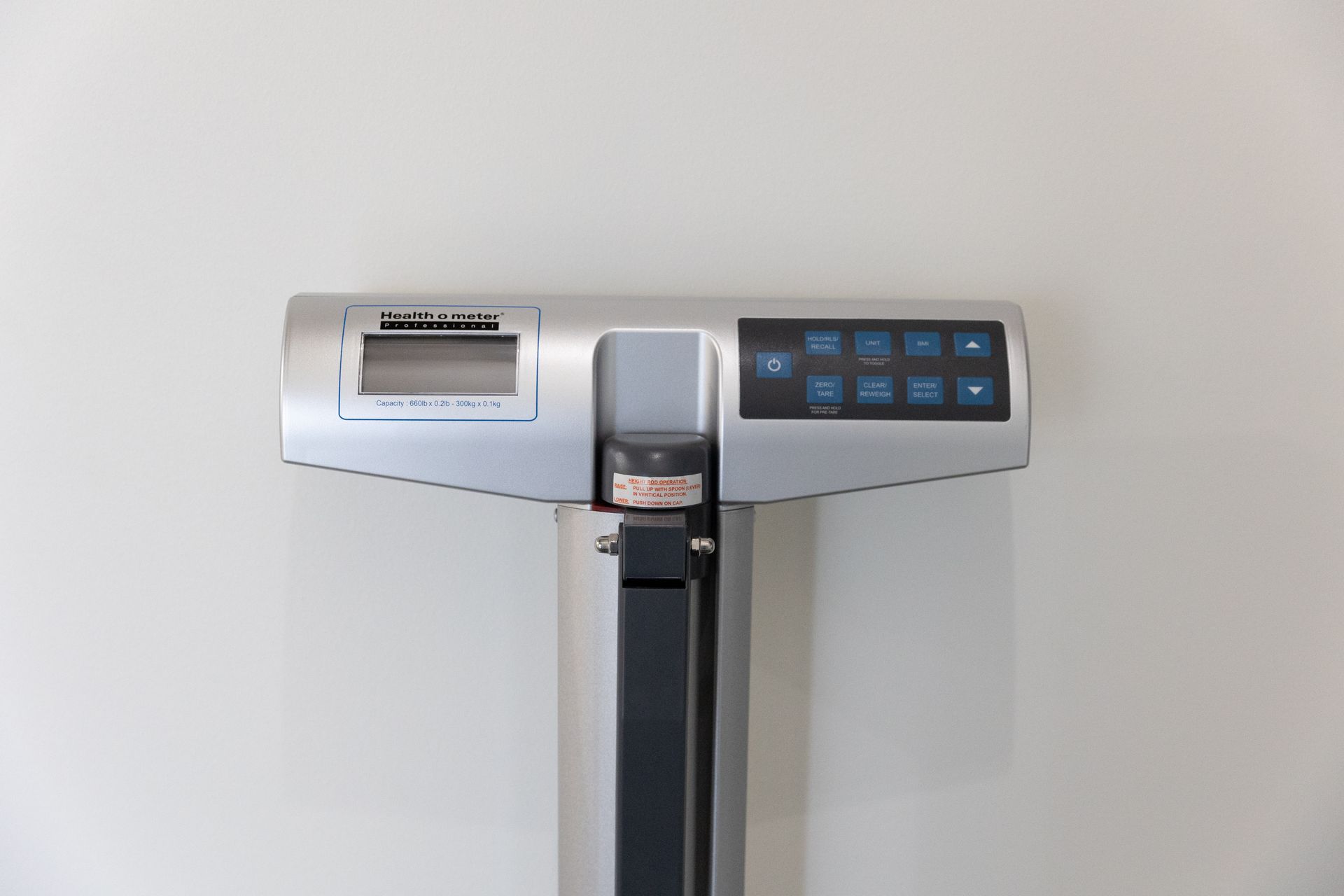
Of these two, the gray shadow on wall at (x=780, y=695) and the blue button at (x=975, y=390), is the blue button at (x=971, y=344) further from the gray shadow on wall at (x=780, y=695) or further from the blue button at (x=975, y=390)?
the gray shadow on wall at (x=780, y=695)

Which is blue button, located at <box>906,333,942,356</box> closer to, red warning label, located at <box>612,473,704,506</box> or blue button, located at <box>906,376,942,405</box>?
blue button, located at <box>906,376,942,405</box>

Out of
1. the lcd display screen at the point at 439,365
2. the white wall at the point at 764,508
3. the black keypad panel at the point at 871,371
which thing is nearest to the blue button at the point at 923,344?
the black keypad panel at the point at 871,371

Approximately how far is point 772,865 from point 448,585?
0.45 metres

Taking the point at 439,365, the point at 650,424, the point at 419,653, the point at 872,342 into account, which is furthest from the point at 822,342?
the point at 419,653

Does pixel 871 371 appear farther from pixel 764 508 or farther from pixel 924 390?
pixel 764 508

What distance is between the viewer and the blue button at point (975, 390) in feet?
2.39

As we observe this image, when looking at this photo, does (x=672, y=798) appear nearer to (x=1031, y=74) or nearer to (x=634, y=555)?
(x=634, y=555)

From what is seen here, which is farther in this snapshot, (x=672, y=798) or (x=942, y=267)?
(x=942, y=267)

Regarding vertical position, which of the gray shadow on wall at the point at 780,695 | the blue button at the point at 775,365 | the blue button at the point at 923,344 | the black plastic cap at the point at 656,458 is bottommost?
the gray shadow on wall at the point at 780,695

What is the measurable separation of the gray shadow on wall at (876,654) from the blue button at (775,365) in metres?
0.24

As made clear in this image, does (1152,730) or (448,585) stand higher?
(448,585)

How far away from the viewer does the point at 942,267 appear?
90cm

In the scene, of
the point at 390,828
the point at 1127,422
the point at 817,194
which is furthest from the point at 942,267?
the point at 390,828

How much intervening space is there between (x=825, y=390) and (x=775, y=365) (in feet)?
0.14
